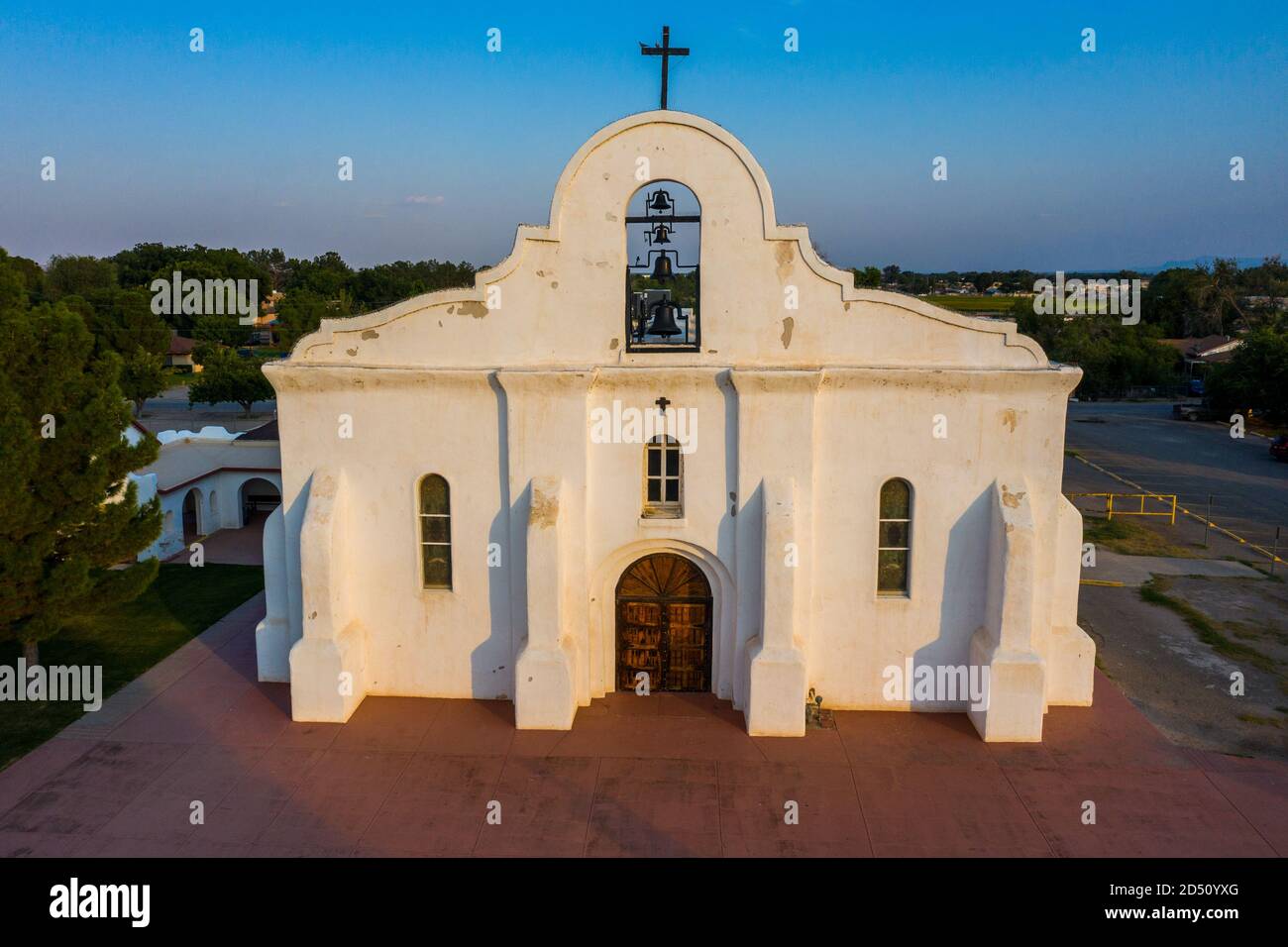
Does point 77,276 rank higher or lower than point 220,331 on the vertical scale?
higher

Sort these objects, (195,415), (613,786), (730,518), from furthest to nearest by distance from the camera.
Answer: (195,415)
(730,518)
(613,786)

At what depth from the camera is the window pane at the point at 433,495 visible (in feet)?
45.1

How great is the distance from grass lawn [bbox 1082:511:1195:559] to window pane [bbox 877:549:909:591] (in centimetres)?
1200

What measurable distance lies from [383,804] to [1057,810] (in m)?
8.57

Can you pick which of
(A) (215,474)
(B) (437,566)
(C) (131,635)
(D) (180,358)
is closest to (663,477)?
(B) (437,566)

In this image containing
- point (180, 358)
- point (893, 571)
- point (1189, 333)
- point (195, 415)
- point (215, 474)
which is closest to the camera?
point (893, 571)

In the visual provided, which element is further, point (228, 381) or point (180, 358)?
point (180, 358)

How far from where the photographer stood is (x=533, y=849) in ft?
34.7

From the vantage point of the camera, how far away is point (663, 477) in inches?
536

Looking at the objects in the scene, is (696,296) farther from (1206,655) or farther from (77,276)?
(77,276)

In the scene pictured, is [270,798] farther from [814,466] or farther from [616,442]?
[814,466]

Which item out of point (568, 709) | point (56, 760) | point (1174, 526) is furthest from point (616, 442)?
point (1174, 526)

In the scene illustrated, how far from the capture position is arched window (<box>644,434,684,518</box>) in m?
13.5

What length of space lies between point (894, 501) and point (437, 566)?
7.07 m
